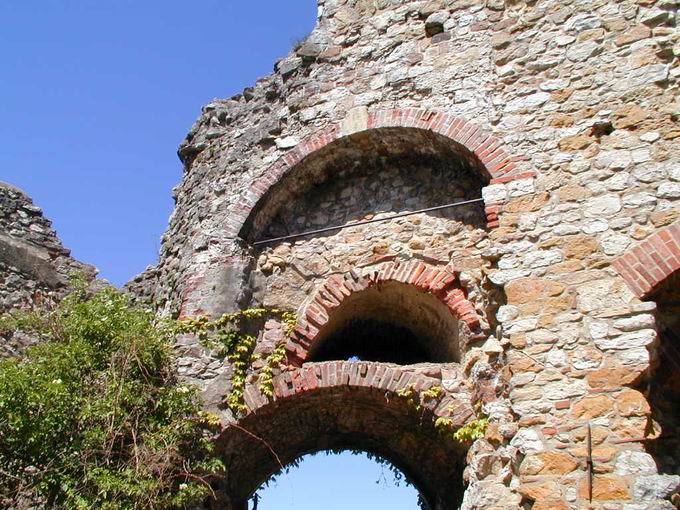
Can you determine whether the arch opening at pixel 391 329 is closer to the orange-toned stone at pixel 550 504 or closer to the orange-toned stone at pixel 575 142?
the orange-toned stone at pixel 575 142

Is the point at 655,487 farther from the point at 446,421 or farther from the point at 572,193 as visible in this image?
the point at 572,193

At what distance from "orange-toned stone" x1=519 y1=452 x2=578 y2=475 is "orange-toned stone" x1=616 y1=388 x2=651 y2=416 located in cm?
43

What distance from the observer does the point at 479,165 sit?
6133 millimetres

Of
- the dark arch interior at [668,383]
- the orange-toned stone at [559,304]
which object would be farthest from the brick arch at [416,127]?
the dark arch interior at [668,383]

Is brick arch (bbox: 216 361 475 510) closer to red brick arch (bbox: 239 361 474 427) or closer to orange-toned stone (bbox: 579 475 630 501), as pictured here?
red brick arch (bbox: 239 361 474 427)

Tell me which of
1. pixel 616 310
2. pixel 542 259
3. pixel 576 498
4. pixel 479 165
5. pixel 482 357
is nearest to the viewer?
pixel 576 498

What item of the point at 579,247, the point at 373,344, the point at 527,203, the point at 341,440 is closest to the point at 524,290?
the point at 579,247

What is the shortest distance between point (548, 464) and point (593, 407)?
0.44 meters

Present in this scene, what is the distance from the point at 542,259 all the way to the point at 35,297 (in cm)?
532

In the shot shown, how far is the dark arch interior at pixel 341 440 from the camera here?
6.09 m

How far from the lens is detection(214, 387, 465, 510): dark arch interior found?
6.09 metres

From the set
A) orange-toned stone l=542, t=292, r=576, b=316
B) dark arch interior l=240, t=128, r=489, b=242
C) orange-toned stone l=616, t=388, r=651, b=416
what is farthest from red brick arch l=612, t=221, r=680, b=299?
dark arch interior l=240, t=128, r=489, b=242

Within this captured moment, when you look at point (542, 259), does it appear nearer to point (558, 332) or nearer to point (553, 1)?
point (558, 332)

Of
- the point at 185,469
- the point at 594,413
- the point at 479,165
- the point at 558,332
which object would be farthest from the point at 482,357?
the point at 185,469
